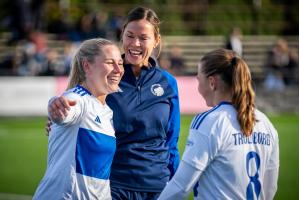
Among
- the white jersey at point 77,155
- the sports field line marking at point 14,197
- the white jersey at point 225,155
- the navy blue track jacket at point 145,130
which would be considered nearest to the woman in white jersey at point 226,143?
the white jersey at point 225,155

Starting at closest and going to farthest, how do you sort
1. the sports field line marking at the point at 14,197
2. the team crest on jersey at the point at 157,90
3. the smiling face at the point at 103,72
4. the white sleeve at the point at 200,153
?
1. the white sleeve at the point at 200,153
2. the smiling face at the point at 103,72
3. the team crest on jersey at the point at 157,90
4. the sports field line marking at the point at 14,197

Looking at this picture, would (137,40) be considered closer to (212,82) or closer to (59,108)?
(212,82)

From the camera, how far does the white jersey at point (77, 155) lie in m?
4.68

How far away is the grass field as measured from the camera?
1141 centimetres

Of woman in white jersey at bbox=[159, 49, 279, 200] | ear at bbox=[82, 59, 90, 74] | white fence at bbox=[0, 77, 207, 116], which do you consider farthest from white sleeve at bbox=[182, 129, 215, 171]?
white fence at bbox=[0, 77, 207, 116]

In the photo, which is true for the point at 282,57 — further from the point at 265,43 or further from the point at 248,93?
the point at 248,93

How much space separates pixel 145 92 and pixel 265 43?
25.4m

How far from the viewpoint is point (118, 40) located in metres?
26.5

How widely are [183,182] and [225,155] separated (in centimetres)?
30

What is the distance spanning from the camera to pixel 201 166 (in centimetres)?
441

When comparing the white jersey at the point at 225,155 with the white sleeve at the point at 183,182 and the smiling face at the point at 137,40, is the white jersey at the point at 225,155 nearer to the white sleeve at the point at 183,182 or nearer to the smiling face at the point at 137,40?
the white sleeve at the point at 183,182

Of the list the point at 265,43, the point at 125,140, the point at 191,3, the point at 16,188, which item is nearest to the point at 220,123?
the point at 125,140

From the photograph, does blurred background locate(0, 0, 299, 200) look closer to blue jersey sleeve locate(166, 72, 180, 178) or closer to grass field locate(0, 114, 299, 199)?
grass field locate(0, 114, 299, 199)

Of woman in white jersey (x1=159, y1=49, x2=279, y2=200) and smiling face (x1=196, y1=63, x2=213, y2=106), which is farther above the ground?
smiling face (x1=196, y1=63, x2=213, y2=106)
